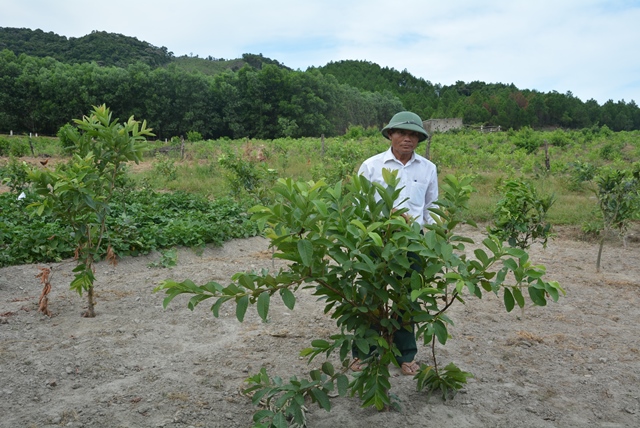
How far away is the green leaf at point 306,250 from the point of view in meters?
1.97

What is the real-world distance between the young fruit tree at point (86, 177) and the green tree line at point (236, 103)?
112 ft

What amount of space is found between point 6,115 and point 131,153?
42.0 m

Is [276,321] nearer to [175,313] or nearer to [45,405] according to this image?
[175,313]

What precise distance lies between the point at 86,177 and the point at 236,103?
143 ft

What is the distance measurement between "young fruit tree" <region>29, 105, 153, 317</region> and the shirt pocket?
6.48 feet

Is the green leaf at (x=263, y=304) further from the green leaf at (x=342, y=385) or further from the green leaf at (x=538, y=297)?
the green leaf at (x=538, y=297)

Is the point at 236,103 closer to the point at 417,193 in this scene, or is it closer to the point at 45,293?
the point at 45,293

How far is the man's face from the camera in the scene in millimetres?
3127

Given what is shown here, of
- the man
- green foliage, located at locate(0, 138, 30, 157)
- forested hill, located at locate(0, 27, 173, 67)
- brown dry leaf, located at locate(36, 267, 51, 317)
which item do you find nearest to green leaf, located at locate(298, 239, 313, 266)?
the man

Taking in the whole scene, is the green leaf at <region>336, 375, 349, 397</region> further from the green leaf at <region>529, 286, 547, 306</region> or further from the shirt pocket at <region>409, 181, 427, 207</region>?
the shirt pocket at <region>409, 181, 427, 207</region>

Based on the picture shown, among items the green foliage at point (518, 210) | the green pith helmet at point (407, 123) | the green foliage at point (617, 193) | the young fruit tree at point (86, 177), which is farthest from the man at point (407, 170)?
the green foliage at point (617, 193)

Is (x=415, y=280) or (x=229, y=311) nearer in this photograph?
(x=415, y=280)

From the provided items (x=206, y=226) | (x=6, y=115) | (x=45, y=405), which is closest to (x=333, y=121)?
(x=6, y=115)

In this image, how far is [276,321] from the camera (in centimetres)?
430
